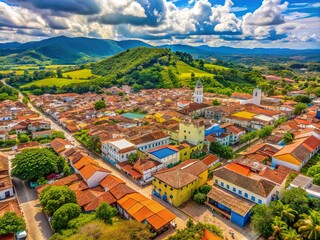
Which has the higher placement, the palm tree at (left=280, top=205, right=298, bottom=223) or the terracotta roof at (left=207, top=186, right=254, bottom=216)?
the palm tree at (left=280, top=205, right=298, bottom=223)

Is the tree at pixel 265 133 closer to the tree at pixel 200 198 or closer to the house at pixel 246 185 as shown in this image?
the house at pixel 246 185

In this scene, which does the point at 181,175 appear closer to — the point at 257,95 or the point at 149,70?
the point at 257,95

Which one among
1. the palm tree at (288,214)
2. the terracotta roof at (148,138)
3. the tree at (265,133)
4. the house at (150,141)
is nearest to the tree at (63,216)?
the house at (150,141)

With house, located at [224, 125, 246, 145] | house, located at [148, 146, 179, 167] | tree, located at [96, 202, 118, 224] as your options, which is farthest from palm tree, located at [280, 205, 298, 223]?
house, located at [224, 125, 246, 145]

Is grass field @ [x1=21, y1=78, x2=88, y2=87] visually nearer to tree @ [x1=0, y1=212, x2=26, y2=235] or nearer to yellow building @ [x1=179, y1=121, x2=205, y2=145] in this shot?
yellow building @ [x1=179, y1=121, x2=205, y2=145]

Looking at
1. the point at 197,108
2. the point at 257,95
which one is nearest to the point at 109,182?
the point at 197,108

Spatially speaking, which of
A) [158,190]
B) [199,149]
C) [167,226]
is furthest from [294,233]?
[199,149]
